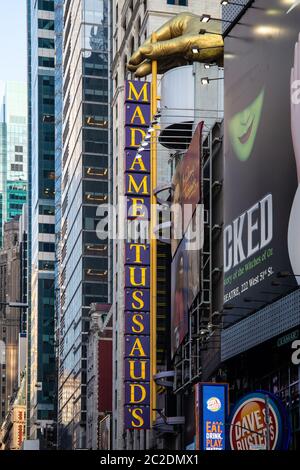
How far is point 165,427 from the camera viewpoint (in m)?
A: 66.3

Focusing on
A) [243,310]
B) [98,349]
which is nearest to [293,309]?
[243,310]

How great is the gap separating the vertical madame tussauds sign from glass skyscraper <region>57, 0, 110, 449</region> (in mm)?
61259

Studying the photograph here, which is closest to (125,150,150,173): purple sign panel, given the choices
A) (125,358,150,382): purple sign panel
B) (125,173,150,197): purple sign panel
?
(125,173,150,197): purple sign panel

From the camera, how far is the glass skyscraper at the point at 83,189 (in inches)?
5689

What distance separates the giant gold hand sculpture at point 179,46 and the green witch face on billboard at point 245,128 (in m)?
18.6

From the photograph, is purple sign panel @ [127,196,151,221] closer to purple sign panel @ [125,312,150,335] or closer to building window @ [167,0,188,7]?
purple sign panel @ [125,312,150,335]

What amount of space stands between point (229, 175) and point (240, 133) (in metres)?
2.12

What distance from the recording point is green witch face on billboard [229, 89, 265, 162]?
44.4 m

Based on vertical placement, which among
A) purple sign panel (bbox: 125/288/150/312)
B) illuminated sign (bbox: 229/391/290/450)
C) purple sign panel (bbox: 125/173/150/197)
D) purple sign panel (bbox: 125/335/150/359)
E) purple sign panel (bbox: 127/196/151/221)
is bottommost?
illuminated sign (bbox: 229/391/290/450)

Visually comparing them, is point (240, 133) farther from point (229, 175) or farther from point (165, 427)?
point (165, 427)

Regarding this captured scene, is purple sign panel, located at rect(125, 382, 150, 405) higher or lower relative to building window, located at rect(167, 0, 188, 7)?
lower

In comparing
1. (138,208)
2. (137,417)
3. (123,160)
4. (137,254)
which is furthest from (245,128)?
(123,160)

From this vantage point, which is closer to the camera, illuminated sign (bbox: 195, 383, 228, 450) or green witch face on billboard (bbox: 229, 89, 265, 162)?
green witch face on billboard (bbox: 229, 89, 265, 162)

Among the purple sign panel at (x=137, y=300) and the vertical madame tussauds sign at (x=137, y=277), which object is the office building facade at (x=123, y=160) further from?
the vertical madame tussauds sign at (x=137, y=277)
